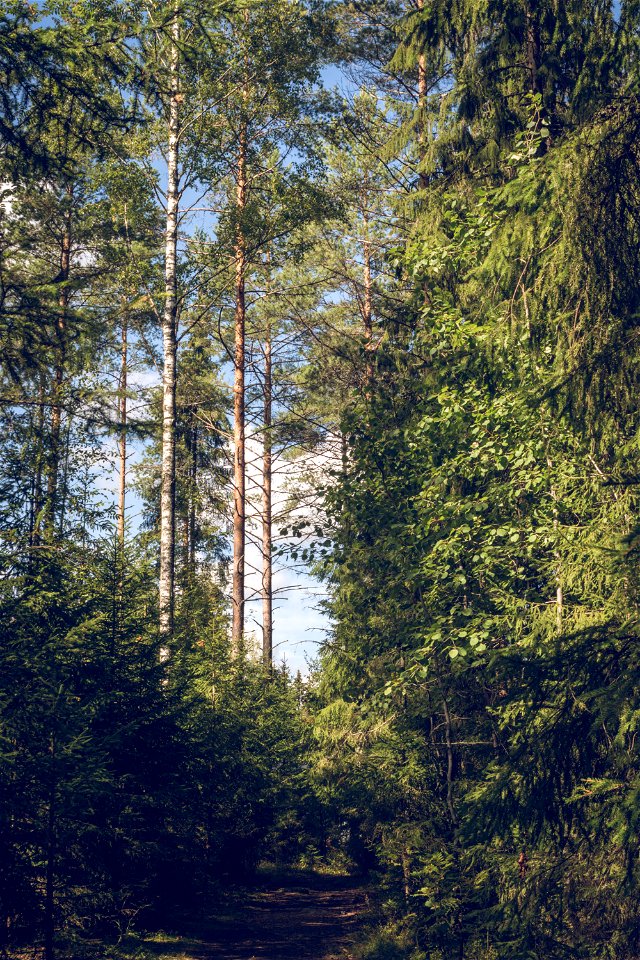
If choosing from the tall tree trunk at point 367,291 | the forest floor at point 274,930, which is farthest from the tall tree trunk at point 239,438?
the forest floor at point 274,930

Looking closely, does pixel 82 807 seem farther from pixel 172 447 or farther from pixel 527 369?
pixel 172 447

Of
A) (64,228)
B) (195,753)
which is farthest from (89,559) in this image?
(64,228)

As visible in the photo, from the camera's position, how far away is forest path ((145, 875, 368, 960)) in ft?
34.3

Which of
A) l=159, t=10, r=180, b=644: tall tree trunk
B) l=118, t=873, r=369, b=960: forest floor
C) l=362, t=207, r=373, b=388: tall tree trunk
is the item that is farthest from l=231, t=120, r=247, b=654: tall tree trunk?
l=118, t=873, r=369, b=960: forest floor

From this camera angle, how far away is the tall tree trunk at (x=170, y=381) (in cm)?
1324

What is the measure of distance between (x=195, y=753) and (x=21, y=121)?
23.8 feet

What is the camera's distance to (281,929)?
41.5 feet

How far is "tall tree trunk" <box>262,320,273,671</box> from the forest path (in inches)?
213

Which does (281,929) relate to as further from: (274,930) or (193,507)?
(193,507)

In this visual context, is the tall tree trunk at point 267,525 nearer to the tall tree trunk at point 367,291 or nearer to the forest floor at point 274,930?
the tall tree trunk at point 367,291

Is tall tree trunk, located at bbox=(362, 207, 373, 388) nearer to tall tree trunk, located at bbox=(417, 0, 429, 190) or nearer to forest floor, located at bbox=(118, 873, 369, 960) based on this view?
tall tree trunk, located at bbox=(417, 0, 429, 190)

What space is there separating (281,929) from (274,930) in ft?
0.68

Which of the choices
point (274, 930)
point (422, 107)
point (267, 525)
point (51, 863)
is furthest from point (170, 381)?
point (267, 525)

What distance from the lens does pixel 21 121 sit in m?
6.55
